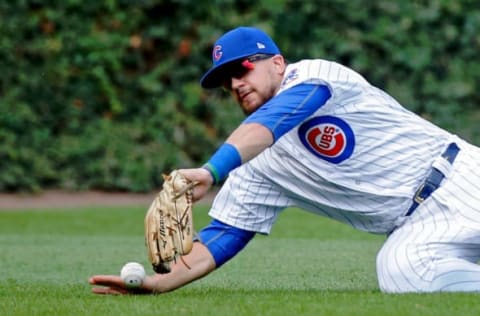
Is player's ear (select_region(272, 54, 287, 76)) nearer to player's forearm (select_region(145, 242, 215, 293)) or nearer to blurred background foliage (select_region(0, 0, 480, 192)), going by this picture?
player's forearm (select_region(145, 242, 215, 293))

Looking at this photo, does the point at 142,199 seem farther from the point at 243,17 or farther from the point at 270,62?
the point at 270,62

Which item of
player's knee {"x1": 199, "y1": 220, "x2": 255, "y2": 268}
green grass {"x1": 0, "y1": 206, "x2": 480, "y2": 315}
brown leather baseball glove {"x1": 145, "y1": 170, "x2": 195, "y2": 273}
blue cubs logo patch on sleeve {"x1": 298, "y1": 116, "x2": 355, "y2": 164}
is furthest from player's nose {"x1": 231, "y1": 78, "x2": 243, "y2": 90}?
green grass {"x1": 0, "y1": 206, "x2": 480, "y2": 315}

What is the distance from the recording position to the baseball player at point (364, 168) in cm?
631

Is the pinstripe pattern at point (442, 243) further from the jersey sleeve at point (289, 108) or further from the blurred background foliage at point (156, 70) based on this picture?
the blurred background foliage at point (156, 70)

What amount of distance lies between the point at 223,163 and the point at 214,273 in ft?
8.68

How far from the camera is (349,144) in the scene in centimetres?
648

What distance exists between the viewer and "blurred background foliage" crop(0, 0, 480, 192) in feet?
50.0

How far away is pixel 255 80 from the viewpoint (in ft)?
21.0

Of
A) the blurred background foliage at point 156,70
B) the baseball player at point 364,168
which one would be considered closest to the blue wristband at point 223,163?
the baseball player at point 364,168

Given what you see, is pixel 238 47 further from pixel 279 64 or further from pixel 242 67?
pixel 279 64

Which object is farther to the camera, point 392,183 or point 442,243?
point 392,183

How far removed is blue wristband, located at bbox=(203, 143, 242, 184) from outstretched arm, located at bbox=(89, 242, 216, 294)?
952 mm

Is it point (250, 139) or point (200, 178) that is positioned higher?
point (250, 139)

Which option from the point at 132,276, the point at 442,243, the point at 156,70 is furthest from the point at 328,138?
the point at 156,70
